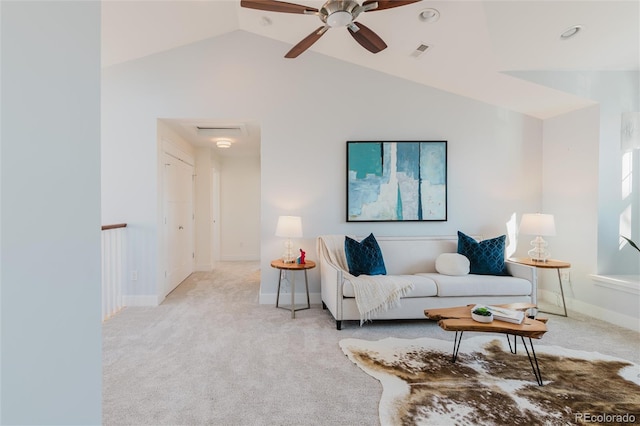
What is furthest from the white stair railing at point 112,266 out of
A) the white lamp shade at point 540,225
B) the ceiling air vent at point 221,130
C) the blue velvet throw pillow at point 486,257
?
the white lamp shade at point 540,225

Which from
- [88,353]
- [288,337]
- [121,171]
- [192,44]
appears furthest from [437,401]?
[192,44]

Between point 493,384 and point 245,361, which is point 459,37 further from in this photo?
point 245,361

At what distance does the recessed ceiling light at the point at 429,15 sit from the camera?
267 centimetres

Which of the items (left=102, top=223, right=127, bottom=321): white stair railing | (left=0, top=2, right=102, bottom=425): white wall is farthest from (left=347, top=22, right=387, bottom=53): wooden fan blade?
(left=102, top=223, right=127, bottom=321): white stair railing

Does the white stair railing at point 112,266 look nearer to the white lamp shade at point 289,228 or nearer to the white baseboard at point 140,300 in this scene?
the white baseboard at point 140,300

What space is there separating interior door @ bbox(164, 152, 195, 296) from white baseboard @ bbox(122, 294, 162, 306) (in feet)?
1.15

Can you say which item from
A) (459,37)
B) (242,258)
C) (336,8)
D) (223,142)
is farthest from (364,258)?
(242,258)

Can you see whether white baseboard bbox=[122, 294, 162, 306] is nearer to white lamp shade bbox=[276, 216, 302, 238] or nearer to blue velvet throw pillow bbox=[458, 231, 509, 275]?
white lamp shade bbox=[276, 216, 302, 238]

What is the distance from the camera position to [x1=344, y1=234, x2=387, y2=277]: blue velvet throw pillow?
3.23 m

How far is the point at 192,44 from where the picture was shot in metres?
3.63

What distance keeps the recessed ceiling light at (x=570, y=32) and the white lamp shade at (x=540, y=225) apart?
180 cm

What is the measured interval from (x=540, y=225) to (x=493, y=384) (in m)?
2.18

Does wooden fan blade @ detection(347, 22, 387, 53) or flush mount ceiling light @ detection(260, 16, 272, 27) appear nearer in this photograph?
wooden fan blade @ detection(347, 22, 387, 53)

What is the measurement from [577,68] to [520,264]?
7.19ft
